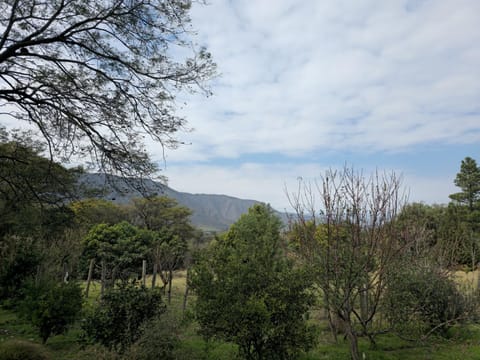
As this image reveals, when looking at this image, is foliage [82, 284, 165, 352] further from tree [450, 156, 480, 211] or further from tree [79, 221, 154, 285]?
tree [450, 156, 480, 211]

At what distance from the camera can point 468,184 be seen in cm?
2519

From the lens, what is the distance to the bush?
15.8ft

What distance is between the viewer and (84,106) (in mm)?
5266

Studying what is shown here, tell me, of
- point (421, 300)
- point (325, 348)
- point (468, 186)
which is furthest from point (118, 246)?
point (468, 186)

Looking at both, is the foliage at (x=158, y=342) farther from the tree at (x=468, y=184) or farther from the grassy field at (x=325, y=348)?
the tree at (x=468, y=184)

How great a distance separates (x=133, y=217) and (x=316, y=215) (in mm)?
31138

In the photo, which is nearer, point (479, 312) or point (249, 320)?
point (249, 320)

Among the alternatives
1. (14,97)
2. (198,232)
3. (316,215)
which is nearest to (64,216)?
(14,97)

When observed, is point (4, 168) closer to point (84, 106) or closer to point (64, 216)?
point (64, 216)

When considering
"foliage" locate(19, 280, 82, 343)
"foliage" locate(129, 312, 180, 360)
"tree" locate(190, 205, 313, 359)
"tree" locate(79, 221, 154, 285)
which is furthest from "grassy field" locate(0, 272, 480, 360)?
"tree" locate(79, 221, 154, 285)

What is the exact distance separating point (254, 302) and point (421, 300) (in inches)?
188

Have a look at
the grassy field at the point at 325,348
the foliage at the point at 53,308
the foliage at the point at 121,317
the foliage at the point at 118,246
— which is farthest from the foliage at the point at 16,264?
the foliage at the point at 121,317

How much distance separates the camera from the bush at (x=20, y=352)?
4805 mm

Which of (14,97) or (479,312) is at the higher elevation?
(14,97)
